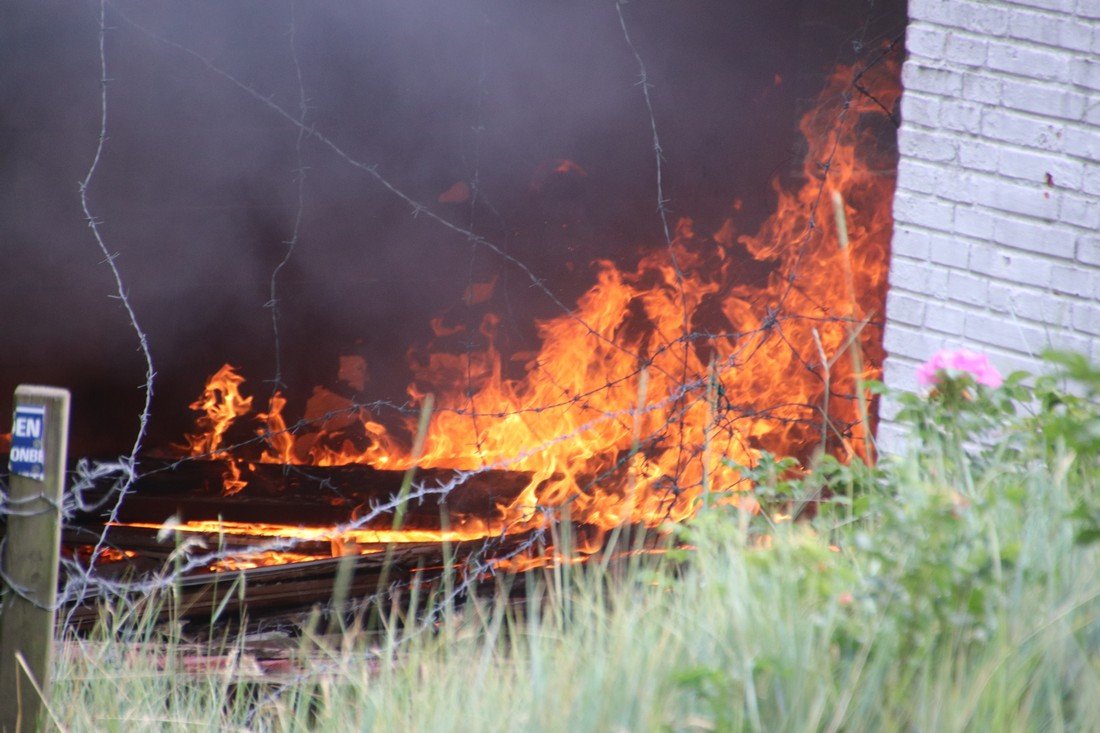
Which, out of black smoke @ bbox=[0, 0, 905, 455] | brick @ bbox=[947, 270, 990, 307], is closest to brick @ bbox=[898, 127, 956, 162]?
brick @ bbox=[947, 270, 990, 307]

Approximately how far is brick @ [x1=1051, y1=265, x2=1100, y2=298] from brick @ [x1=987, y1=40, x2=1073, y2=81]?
51 centimetres

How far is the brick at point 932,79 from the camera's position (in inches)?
120

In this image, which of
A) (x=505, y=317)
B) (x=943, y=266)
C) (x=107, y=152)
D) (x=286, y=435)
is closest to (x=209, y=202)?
(x=107, y=152)

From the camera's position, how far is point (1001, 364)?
2988mm

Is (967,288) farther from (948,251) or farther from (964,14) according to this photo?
(964,14)

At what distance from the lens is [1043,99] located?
9.62ft

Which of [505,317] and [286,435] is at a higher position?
[505,317]

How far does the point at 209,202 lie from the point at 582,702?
5688mm

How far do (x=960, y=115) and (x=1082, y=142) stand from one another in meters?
0.33

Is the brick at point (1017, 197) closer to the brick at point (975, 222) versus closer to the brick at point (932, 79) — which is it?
the brick at point (975, 222)

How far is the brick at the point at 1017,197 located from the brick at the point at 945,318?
0.99ft

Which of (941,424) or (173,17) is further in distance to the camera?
(173,17)

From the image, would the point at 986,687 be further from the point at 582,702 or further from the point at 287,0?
the point at 287,0

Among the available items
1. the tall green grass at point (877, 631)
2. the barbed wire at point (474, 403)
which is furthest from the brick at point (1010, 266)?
the barbed wire at point (474, 403)
